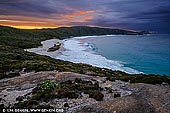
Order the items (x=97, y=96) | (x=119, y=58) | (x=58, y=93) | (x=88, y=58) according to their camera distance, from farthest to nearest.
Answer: (x=119, y=58), (x=88, y=58), (x=58, y=93), (x=97, y=96)

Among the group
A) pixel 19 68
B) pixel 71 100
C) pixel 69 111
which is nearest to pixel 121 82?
pixel 71 100

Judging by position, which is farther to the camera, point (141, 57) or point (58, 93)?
point (141, 57)

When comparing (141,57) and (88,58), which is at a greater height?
(88,58)

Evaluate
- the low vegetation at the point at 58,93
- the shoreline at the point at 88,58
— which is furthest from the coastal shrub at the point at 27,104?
the shoreline at the point at 88,58

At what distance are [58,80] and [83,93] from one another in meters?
4.82

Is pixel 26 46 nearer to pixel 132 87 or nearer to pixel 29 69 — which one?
pixel 29 69

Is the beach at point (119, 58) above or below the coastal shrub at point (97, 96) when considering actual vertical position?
below

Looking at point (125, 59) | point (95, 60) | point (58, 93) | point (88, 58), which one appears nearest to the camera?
point (58, 93)

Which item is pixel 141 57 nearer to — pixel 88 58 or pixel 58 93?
pixel 88 58

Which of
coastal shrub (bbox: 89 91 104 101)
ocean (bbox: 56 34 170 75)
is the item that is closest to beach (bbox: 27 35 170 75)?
ocean (bbox: 56 34 170 75)

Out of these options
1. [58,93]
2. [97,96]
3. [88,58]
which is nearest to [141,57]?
[88,58]

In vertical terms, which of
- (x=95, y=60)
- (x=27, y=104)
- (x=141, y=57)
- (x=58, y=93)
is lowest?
(x=141, y=57)

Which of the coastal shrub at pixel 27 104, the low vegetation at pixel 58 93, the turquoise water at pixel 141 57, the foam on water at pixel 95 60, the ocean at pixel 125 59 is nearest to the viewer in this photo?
the coastal shrub at pixel 27 104

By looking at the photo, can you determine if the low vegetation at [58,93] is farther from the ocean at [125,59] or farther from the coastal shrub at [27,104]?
the ocean at [125,59]
